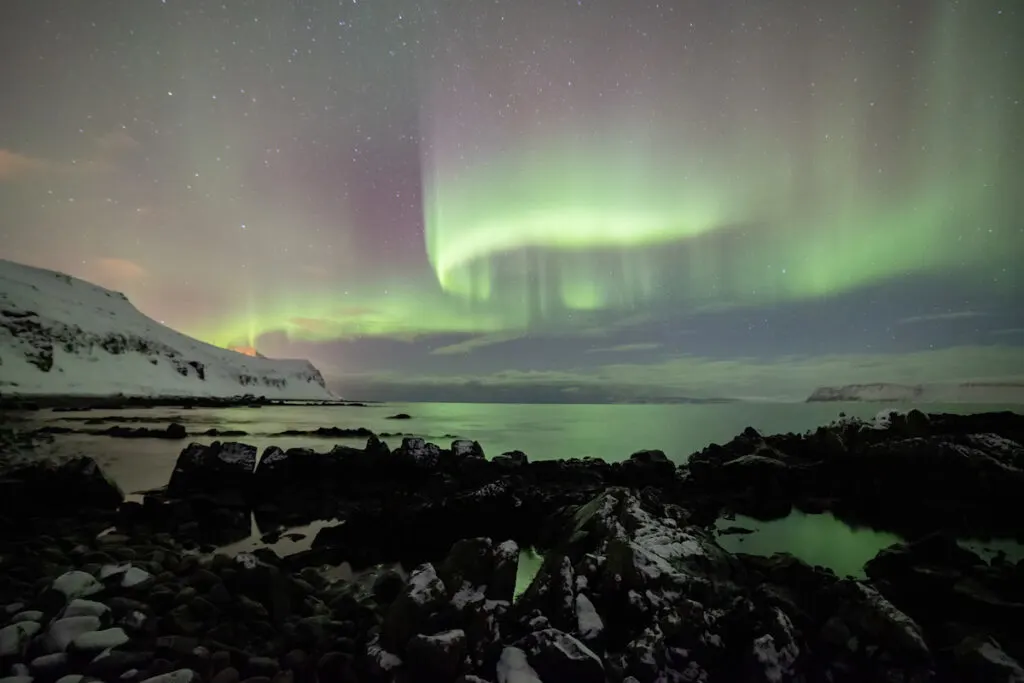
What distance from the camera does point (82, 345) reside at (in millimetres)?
12117

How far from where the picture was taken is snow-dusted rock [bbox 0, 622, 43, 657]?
274cm

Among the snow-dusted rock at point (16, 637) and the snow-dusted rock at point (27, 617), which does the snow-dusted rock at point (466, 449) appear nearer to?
the snow-dusted rock at point (27, 617)

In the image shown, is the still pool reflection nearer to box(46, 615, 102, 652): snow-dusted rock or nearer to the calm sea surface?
the calm sea surface

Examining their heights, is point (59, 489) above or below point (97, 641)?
above

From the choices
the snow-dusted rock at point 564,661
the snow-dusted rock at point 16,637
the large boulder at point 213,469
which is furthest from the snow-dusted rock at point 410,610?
the large boulder at point 213,469

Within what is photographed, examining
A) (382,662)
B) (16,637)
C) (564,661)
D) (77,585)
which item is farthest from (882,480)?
(16,637)

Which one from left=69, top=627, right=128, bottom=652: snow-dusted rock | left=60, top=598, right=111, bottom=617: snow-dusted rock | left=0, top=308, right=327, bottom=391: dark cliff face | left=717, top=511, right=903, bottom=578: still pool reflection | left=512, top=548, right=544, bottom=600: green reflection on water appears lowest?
left=717, top=511, right=903, bottom=578: still pool reflection

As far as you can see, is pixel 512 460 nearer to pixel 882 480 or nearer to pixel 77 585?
pixel 77 585

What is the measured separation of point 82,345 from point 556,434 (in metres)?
12.8

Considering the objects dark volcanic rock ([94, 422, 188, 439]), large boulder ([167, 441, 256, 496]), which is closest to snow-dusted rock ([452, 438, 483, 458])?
large boulder ([167, 441, 256, 496])

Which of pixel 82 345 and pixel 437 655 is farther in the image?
pixel 82 345

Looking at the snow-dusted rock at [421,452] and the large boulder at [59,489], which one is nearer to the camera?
the large boulder at [59,489]

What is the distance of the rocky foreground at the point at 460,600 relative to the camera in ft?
8.85

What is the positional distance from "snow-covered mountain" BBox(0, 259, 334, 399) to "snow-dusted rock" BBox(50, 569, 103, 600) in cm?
919
